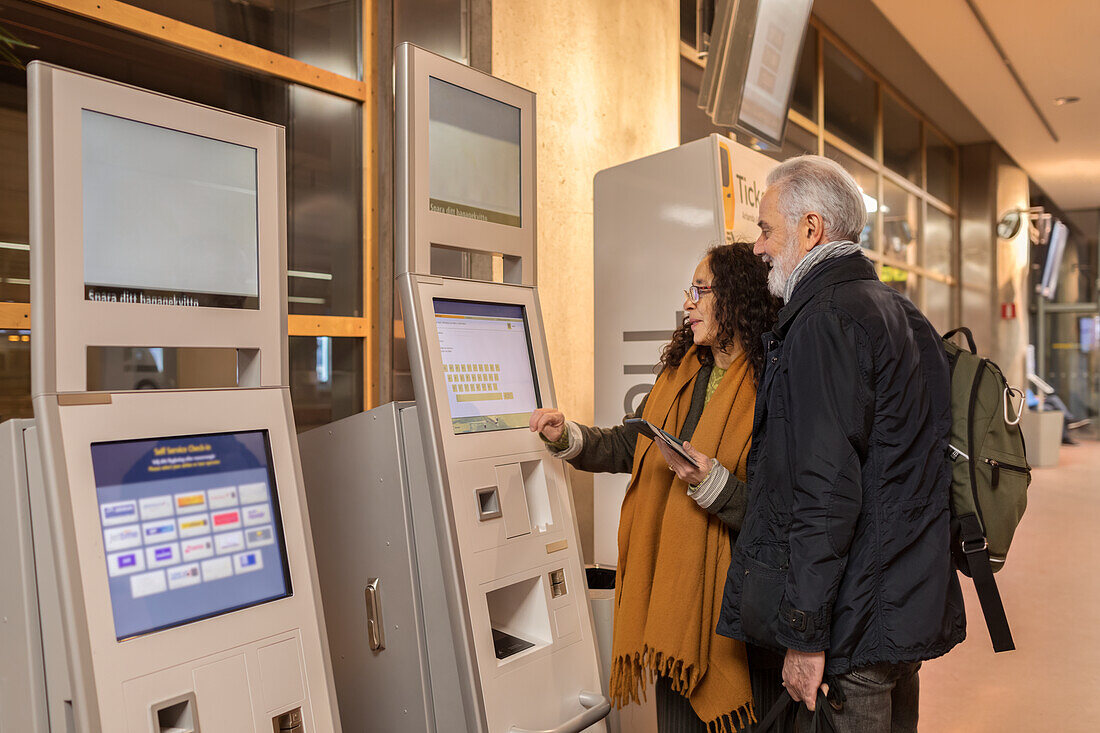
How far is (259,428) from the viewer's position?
1515mm

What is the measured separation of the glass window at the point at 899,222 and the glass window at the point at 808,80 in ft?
6.53

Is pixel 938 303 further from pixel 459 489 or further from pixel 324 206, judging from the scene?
pixel 459 489

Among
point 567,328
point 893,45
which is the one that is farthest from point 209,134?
point 893,45

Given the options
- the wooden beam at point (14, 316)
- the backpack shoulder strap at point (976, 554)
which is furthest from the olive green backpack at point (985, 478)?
the wooden beam at point (14, 316)

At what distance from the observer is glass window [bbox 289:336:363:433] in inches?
115

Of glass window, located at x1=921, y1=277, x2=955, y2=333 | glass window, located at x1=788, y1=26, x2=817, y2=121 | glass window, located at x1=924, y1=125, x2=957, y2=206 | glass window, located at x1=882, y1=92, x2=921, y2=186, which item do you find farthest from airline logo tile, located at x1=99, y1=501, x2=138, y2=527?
glass window, located at x1=924, y1=125, x2=957, y2=206

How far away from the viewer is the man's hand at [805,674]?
1.50 m

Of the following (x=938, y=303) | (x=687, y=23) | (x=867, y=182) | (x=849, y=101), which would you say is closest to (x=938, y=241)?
(x=938, y=303)

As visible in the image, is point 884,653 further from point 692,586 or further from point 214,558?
point 214,558

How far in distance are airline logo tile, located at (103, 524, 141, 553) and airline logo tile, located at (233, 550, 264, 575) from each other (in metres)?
0.17

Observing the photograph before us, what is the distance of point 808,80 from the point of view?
6.65 meters

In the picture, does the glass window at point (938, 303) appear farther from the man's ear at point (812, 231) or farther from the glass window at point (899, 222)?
the man's ear at point (812, 231)

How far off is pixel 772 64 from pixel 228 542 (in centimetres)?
302

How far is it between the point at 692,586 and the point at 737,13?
7.95 feet
